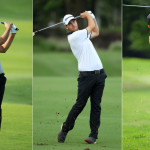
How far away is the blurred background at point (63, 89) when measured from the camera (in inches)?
230

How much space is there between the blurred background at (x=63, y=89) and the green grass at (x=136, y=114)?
0.48ft

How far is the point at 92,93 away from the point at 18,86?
18.6 ft

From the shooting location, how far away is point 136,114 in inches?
301

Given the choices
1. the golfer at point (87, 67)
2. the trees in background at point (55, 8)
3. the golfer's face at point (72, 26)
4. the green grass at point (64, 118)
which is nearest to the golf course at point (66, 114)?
the green grass at point (64, 118)

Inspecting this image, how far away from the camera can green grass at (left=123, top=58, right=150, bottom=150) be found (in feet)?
18.7

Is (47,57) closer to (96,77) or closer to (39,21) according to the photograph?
(39,21)

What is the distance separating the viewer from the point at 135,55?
2370 centimetres

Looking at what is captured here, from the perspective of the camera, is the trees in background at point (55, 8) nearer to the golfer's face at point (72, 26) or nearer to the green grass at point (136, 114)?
the green grass at point (136, 114)

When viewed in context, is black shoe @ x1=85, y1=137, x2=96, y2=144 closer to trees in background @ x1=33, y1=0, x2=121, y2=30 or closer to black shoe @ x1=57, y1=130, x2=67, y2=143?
black shoe @ x1=57, y1=130, x2=67, y2=143

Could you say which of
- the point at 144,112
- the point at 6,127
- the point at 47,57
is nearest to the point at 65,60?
the point at 47,57

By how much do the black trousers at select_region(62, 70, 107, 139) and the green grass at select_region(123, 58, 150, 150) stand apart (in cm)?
49

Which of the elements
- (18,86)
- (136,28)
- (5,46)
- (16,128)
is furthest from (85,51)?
(136,28)

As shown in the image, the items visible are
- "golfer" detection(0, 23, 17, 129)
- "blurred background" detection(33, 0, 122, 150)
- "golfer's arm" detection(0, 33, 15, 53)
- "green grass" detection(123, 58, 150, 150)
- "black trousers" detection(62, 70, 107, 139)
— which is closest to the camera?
"golfer" detection(0, 23, 17, 129)

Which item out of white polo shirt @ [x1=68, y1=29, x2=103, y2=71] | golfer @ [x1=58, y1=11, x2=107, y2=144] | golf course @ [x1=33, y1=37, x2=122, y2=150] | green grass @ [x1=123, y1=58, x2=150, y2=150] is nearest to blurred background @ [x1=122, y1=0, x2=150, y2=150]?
green grass @ [x1=123, y1=58, x2=150, y2=150]
